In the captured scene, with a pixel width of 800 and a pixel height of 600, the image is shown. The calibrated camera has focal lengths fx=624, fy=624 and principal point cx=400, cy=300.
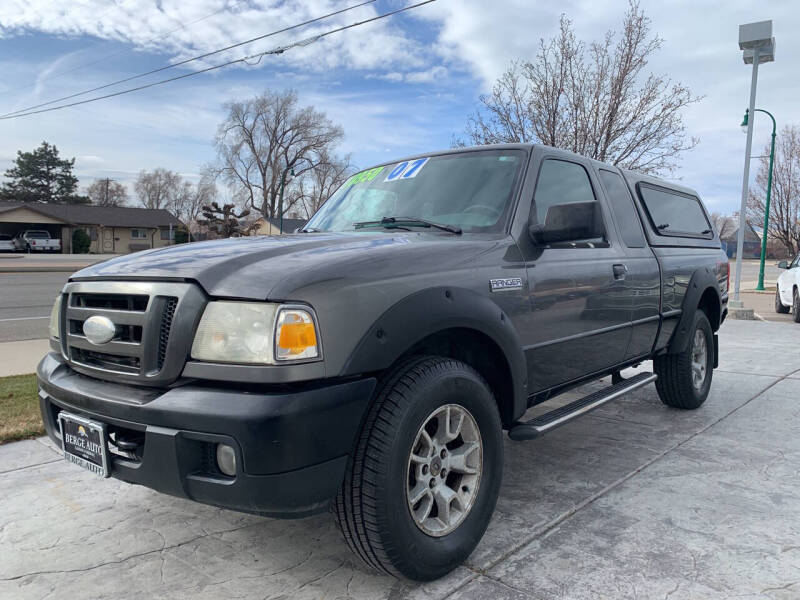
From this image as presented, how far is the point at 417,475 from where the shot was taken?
2.43 m

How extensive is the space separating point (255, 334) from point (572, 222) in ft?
5.37

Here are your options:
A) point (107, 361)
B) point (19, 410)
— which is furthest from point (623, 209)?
point (19, 410)

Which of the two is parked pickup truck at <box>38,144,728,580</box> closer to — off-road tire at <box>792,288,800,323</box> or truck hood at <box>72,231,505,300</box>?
truck hood at <box>72,231,505,300</box>

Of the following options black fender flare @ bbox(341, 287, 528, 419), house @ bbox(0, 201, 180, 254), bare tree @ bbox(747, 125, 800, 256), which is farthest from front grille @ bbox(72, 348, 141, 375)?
house @ bbox(0, 201, 180, 254)

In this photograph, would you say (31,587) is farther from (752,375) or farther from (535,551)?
(752,375)

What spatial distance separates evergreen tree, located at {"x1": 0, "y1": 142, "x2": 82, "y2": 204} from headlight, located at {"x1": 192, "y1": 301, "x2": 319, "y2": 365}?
82.6 meters

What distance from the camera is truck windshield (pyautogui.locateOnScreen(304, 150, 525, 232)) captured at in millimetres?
3211

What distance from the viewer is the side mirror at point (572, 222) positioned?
9.69ft

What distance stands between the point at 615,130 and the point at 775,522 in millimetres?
11736

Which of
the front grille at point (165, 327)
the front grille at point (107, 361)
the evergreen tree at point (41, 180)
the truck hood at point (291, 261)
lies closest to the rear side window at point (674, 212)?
the truck hood at point (291, 261)

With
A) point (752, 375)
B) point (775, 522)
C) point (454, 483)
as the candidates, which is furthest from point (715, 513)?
point (752, 375)

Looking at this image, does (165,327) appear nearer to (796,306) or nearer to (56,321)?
(56,321)

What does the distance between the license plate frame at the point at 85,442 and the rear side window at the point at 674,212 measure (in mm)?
3829

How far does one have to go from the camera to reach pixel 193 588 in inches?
96.6
